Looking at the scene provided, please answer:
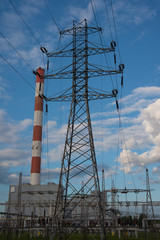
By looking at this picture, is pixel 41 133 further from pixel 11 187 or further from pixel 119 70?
pixel 119 70

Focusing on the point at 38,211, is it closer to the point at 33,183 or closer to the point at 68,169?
the point at 33,183

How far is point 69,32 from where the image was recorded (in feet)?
75.5

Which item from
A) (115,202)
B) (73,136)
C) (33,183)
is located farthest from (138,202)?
(73,136)

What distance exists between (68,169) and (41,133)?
117 feet

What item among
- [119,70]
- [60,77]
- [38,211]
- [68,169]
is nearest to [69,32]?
[60,77]

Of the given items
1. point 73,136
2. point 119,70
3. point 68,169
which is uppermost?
point 119,70

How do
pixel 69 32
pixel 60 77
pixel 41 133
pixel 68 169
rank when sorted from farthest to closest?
pixel 41 133
pixel 69 32
pixel 60 77
pixel 68 169

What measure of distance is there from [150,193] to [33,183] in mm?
21679

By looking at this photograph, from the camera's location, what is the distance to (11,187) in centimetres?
5812

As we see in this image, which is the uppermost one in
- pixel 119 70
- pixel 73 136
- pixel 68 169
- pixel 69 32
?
pixel 69 32

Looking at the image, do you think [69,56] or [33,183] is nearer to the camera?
[69,56]

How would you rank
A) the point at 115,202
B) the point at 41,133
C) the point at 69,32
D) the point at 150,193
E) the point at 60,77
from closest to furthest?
the point at 60,77
the point at 69,32
the point at 150,193
the point at 115,202
the point at 41,133

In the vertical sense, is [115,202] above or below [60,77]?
below

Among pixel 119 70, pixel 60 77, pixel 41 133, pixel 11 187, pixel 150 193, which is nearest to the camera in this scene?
pixel 119 70
